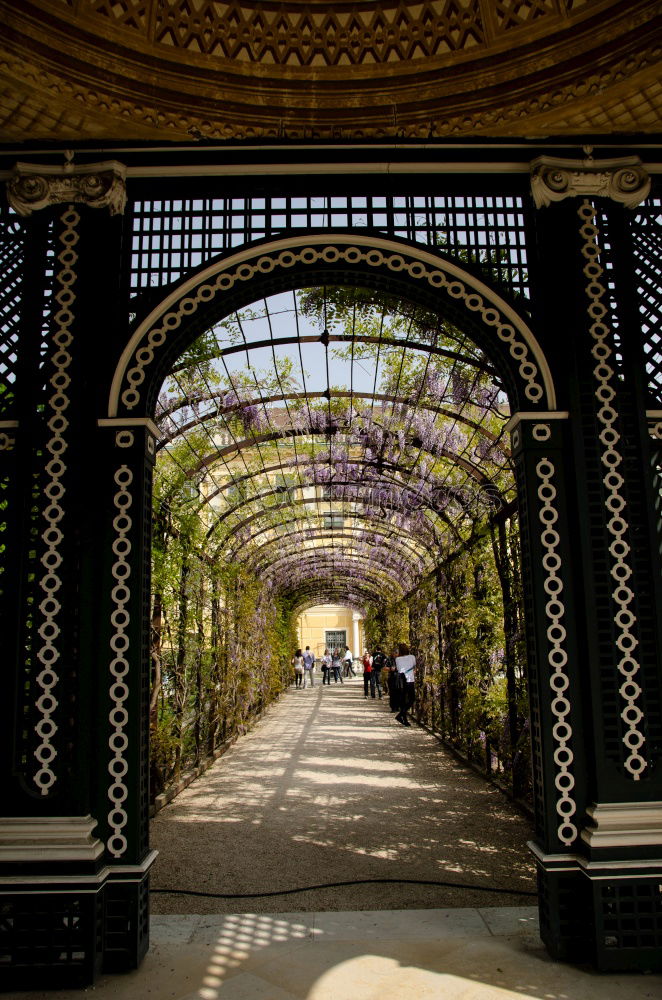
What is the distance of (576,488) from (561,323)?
901mm

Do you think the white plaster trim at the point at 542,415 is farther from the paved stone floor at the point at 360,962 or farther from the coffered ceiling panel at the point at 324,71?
the paved stone floor at the point at 360,962

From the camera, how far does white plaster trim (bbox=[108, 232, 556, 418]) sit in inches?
149

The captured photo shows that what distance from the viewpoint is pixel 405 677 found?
12586mm

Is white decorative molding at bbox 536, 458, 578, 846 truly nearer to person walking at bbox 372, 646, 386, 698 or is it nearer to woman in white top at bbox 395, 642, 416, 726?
woman in white top at bbox 395, 642, 416, 726

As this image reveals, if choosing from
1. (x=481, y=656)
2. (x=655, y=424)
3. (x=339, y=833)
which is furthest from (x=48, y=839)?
(x=481, y=656)

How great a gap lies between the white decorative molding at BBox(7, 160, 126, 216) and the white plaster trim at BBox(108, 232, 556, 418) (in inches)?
24.0

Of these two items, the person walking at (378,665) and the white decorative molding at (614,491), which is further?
the person walking at (378,665)

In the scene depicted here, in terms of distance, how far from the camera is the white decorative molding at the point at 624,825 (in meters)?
3.24

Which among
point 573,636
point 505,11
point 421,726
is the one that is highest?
point 505,11

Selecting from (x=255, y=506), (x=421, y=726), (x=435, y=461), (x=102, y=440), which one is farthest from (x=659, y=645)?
(x=421, y=726)

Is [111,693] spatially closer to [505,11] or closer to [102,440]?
[102,440]

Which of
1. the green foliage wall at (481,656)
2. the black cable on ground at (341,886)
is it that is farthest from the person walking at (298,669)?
the black cable on ground at (341,886)

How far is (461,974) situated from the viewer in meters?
3.10

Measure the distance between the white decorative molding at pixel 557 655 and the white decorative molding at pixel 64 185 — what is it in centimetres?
269
